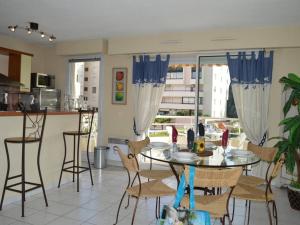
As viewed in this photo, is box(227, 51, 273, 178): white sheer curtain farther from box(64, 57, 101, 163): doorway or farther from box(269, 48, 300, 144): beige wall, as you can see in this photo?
box(64, 57, 101, 163): doorway

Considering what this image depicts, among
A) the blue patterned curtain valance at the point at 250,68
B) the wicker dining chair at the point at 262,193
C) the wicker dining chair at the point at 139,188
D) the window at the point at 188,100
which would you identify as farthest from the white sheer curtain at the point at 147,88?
the wicker dining chair at the point at 262,193

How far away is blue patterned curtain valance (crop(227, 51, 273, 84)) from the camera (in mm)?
4492

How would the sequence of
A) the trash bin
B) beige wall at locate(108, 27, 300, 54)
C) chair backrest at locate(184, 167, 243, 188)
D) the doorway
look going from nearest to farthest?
chair backrest at locate(184, 167, 243, 188) → beige wall at locate(108, 27, 300, 54) → the trash bin → the doorway

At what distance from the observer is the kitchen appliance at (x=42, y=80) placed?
5.90m

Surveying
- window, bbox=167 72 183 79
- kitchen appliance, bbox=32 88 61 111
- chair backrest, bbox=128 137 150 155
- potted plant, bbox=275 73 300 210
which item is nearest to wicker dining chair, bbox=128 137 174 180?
chair backrest, bbox=128 137 150 155

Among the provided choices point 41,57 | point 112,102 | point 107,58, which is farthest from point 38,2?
point 41,57

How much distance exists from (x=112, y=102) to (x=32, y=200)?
264 cm

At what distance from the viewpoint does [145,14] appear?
4020 mm

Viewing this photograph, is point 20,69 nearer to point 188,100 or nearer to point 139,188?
point 188,100

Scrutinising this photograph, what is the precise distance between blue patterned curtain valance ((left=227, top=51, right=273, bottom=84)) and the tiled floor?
188cm

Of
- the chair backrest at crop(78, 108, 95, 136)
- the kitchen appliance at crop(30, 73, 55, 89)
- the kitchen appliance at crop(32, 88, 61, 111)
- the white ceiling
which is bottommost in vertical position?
the chair backrest at crop(78, 108, 95, 136)

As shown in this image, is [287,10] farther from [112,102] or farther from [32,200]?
[32,200]

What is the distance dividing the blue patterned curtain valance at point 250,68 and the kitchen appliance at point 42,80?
395 centimetres

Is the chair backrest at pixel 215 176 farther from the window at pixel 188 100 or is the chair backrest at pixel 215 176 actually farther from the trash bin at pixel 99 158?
the trash bin at pixel 99 158
